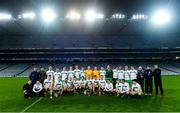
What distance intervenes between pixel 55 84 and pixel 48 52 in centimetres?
3262

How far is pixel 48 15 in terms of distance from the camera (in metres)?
45.4

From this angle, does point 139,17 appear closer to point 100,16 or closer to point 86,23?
Answer: point 100,16

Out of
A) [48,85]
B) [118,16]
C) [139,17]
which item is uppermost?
[118,16]

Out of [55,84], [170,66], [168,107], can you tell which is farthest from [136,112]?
[170,66]

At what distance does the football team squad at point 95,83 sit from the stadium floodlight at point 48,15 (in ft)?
77.2

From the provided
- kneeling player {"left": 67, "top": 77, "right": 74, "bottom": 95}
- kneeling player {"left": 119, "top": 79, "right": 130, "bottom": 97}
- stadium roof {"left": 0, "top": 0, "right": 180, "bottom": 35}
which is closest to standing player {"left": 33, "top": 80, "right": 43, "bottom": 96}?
kneeling player {"left": 67, "top": 77, "right": 74, "bottom": 95}

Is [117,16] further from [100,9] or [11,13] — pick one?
[11,13]

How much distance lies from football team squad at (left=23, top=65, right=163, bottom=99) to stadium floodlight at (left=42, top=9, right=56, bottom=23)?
2354 centimetres

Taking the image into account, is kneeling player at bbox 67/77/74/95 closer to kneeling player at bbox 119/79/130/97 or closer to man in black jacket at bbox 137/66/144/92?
kneeling player at bbox 119/79/130/97

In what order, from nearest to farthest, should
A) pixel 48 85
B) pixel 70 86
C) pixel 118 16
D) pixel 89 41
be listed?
pixel 48 85, pixel 70 86, pixel 118 16, pixel 89 41

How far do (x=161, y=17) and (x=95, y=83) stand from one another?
92.2 feet

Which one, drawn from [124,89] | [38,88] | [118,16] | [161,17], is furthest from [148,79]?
[118,16]

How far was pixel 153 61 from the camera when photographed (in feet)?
174

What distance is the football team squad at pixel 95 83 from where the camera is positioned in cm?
2098
